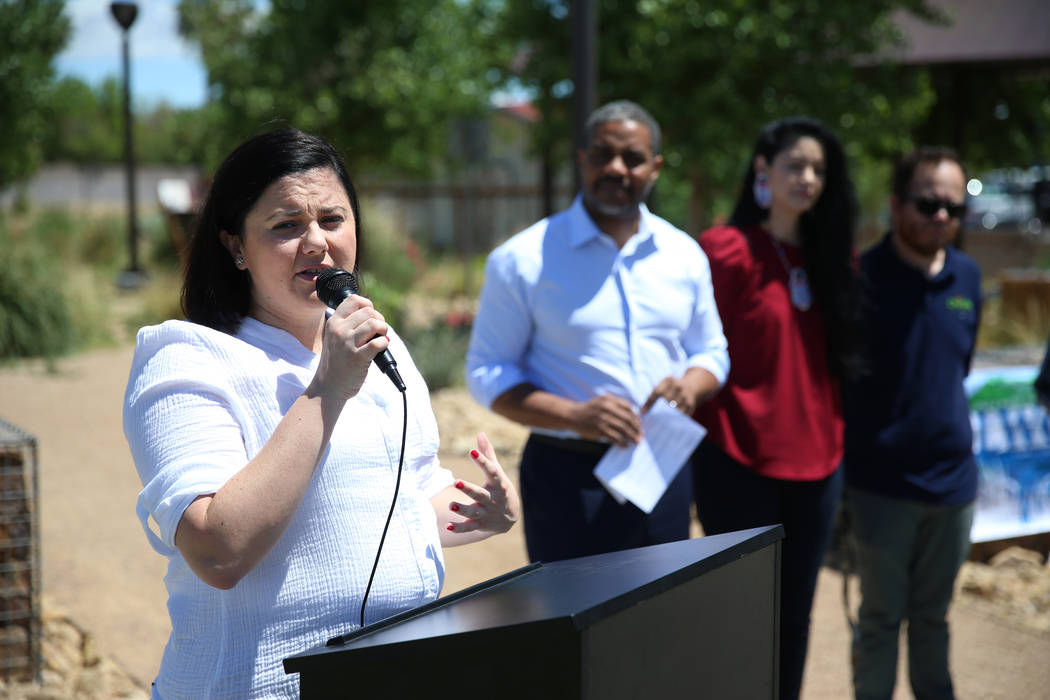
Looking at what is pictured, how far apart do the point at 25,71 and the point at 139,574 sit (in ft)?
37.6

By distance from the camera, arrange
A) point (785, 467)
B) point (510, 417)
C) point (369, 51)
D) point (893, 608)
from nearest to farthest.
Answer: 1. point (510, 417)
2. point (785, 467)
3. point (893, 608)
4. point (369, 51)

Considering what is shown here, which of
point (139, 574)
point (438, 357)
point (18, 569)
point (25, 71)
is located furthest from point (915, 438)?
point (25, 71)

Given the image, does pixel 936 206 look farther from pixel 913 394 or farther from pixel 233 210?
pixel 233 210

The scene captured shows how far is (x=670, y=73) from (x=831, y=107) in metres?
1.70

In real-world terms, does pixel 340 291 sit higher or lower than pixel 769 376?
higher

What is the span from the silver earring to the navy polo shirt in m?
0.43

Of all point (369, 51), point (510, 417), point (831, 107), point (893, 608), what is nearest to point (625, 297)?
point (510, 417)

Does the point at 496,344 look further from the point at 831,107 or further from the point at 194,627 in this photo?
the point at 831,107

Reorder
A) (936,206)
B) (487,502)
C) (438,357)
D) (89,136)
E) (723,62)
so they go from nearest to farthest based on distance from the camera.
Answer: (487,502), (936,206), (438,357), (723,62), (89,136)

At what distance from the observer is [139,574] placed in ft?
18.0

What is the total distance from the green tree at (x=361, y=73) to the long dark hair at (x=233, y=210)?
46.9 ft

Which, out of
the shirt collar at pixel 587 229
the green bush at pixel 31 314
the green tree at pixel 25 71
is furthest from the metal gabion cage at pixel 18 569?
the green tree at pixel 25 71

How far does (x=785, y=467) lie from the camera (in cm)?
333

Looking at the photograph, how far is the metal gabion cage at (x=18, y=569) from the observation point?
421 centimetres
